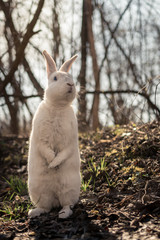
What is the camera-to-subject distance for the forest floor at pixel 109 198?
8.77 feet

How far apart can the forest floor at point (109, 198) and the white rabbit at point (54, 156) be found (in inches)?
7.7

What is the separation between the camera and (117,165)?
4.31 metres

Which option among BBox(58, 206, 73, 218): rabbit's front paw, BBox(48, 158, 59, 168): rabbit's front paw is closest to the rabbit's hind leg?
BBox(58, 206, 73, 218): rabbit's front paw

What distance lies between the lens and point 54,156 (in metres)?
3.17

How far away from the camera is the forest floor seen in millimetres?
2672

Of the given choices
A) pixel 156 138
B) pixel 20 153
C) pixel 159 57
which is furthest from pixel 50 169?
pixel 159 57

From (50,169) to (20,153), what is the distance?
10.7ft

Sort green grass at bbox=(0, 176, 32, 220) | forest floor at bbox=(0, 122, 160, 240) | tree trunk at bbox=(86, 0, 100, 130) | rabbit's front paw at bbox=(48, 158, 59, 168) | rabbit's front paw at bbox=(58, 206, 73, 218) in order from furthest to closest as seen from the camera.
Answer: tree trunk at bbox=(86, 0, 100, 130), green grass at bbox=(0, 176, 32, 220), rabbit's front paw at bbox=(48, 158, 59, 168), rabbit's front paw at bbox=(58, 206, 73, 218), forest floor at bbox=(0, 122, 160, 240)

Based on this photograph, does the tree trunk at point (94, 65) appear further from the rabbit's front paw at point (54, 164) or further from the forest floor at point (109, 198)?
the rabbit's front paw at point (54, 164)

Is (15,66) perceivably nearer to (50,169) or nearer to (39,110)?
(39,110)

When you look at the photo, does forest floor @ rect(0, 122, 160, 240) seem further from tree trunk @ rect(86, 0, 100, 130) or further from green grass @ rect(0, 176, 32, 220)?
tree trunk @ rect(86, 0, 100, 130)

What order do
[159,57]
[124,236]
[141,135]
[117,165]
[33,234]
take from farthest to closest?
[159,57]
[141,135]
[117,165]
[33,234]
[124,236]

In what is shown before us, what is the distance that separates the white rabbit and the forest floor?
0.20 metres

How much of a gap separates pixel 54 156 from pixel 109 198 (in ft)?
2.96
